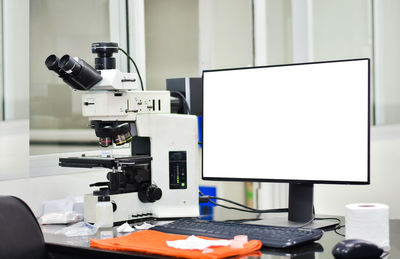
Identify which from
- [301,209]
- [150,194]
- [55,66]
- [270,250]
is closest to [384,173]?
[301,209]

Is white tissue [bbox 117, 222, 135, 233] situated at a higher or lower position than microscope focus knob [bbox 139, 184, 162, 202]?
lower

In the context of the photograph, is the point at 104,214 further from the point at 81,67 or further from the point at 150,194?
the point at 81,67

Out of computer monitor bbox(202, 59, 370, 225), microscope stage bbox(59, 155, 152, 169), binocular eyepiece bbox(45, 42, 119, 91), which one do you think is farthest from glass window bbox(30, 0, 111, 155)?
computer monitor bbox(202, 59, 370, 225)

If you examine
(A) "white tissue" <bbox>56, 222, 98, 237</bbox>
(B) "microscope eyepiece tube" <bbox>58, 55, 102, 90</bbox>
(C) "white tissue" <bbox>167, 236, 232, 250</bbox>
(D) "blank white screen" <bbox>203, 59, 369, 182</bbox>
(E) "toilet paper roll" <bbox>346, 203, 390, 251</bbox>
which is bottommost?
(A) "white tissue" <bbox>56, 222, 98, 237</bbox>

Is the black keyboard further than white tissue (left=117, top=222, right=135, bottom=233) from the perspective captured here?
No

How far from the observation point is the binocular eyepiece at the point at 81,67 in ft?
5.28

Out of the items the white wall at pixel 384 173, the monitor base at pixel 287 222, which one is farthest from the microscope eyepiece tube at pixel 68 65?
the white wall at pixel 384 173

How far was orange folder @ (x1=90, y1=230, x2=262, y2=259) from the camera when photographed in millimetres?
1228

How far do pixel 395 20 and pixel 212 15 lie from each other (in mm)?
1227

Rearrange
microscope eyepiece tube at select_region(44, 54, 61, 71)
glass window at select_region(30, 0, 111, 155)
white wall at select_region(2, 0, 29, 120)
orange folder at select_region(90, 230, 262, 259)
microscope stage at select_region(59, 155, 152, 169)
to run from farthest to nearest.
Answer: glass window at select_region(30, 0, 111, 155), white wall at select_region(2, 0, 29, 120), microscope stage at select_region(59, 155, 152, 169), microscope eyepiece tube at select_region(44, 54, 61, 71), orange folder at select_region(90, 230, 262, 259)

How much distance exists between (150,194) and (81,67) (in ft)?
1.53

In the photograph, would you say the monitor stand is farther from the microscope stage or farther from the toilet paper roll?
the microscope stage

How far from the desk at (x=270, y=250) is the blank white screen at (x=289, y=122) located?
179 millimetres

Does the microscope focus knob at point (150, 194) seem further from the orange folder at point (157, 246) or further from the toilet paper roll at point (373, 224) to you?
the toilet paper roll at point (373, 224)
